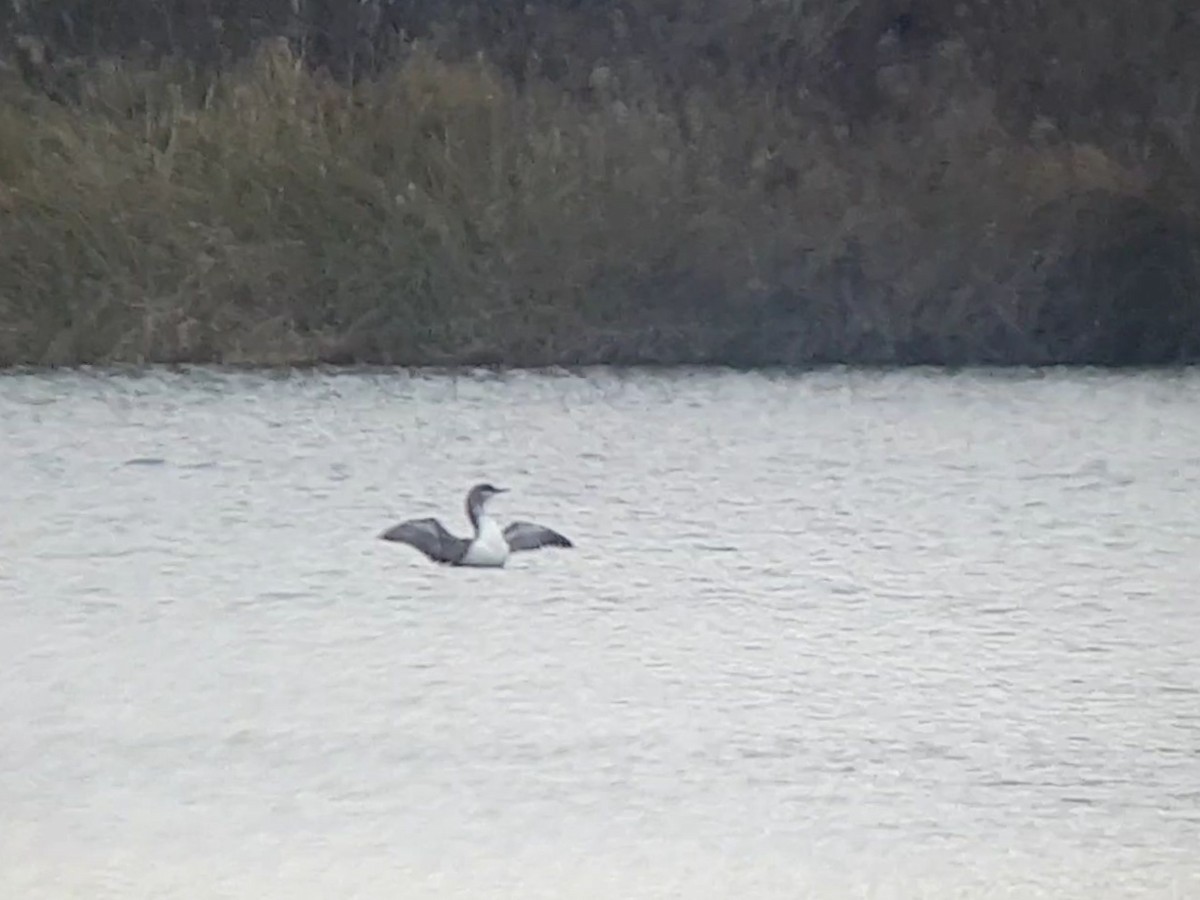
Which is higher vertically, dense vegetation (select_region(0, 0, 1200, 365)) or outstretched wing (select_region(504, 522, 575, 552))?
dense vegetation (select_region(0, 0, 1200, 365))

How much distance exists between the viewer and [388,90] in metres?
1.21

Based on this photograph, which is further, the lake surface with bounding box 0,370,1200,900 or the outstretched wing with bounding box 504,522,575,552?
the outstretched wing with bounding box 504,522,575,552

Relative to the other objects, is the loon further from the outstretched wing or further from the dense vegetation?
the dense vegetation

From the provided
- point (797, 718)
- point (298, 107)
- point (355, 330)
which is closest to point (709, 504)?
point (797, 718)

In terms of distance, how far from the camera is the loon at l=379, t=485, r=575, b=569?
1.17m

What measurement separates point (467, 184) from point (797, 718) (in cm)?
47

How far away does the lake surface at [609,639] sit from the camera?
107 cm

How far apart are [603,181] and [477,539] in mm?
293

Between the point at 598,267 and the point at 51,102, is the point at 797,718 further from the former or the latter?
the point at 51,102

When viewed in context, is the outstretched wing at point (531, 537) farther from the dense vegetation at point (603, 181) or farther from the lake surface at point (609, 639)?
the dense vegetation at point (603, 181)

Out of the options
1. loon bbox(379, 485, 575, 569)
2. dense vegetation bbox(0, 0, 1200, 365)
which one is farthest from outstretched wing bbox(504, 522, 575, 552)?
dense vegetation bbox(0, 0, 1200, 365)

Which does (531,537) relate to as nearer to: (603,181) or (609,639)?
(609,639)

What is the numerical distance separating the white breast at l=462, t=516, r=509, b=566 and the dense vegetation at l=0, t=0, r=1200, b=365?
0.45ft

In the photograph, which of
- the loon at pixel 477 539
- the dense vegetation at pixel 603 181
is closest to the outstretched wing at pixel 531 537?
the loon at pixel 477 539
